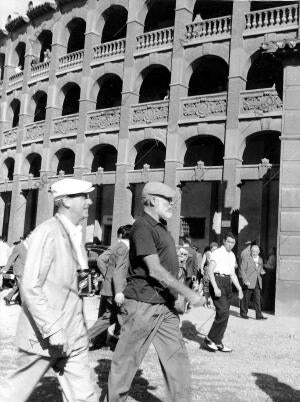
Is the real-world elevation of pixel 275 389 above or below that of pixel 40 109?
below

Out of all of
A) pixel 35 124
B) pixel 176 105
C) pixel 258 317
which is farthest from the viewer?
pixel 35 124

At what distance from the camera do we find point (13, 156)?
3272cm

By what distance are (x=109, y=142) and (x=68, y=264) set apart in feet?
77.4

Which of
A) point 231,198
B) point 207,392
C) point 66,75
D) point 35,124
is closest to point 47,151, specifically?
point 35,124

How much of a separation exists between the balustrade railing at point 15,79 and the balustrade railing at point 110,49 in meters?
7.18

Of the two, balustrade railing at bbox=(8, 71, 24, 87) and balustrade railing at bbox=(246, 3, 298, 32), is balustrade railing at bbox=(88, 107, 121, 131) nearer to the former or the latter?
balustrade railing at bbox=(246, 3, 298, 32)

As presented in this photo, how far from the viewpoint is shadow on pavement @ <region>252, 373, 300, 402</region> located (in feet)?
18.0

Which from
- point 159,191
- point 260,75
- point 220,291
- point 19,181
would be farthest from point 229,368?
point 19,181

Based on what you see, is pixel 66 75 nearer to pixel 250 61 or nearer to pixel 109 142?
pixel 109 142

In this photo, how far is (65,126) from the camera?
2905 centimetres

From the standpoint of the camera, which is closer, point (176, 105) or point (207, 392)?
point (207, 392)

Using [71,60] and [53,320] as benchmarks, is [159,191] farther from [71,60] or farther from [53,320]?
[71,60]

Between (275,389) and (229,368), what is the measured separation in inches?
40.9

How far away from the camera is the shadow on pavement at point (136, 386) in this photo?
5164 mm
